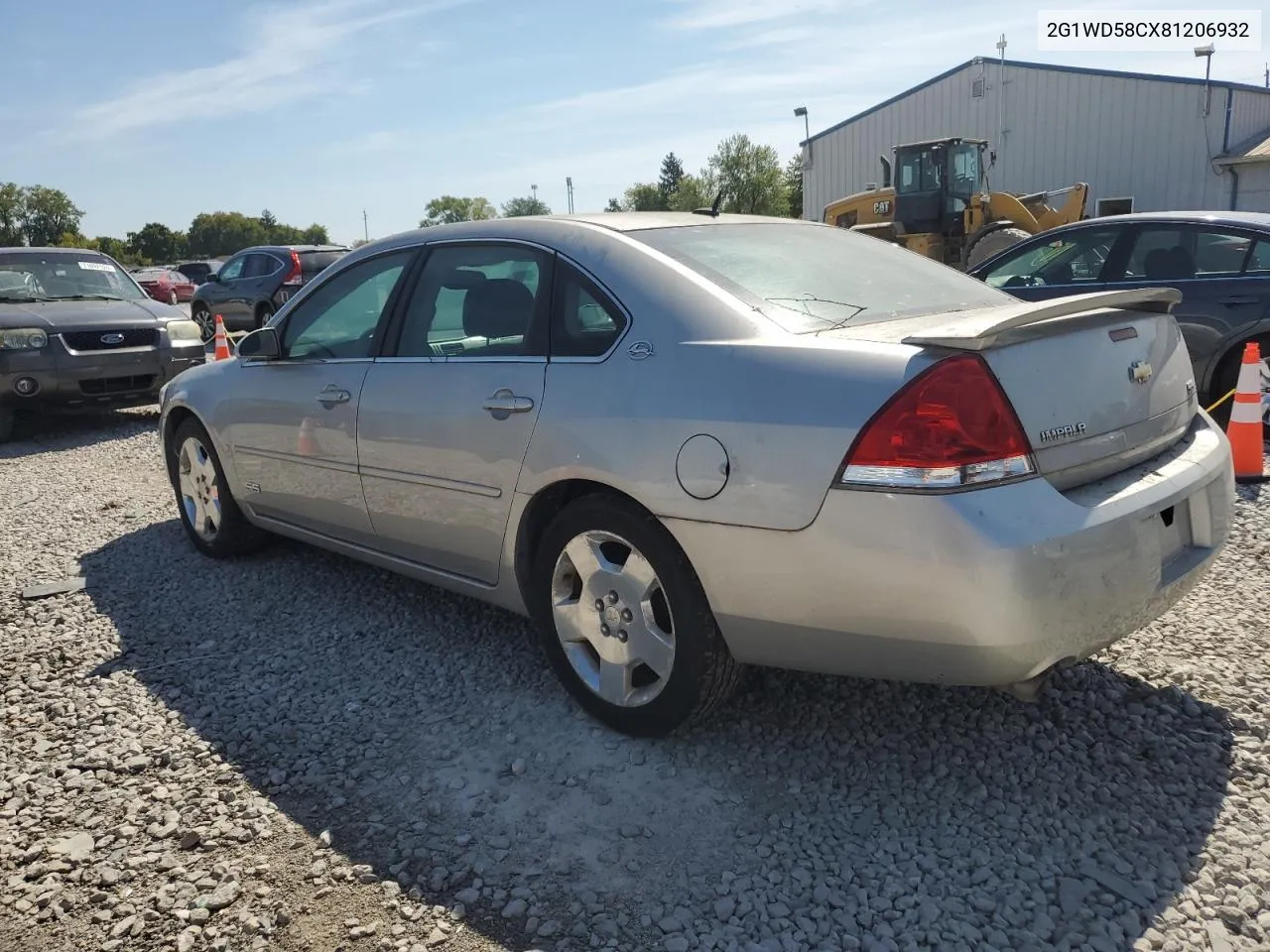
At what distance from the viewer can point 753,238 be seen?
3512mm

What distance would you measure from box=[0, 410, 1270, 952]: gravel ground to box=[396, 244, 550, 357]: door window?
3.80 feet

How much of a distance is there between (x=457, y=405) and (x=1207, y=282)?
5440 mm

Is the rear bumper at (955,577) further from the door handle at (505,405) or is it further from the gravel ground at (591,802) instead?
the door handle at (505,405)

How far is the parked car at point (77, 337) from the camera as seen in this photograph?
8.71 metres

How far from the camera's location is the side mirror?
4.48 meters

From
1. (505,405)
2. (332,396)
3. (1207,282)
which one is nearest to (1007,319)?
(505,405)

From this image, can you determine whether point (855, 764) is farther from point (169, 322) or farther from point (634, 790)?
point (169, 322)

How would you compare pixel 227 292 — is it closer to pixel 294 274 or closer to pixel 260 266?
pixel 260 266

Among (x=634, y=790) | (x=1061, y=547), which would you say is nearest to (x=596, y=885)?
(x=634, y=790)

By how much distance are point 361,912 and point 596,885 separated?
1.85 ft

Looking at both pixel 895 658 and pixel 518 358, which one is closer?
pixel 895 658

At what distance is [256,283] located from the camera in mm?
16953

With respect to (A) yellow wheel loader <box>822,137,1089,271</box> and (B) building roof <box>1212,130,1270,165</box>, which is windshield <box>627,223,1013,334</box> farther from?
(B) building roof <box>1212,130,1270,165</box>

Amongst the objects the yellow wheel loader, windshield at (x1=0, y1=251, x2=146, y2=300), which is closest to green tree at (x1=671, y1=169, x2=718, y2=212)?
the yellow wheel loader
